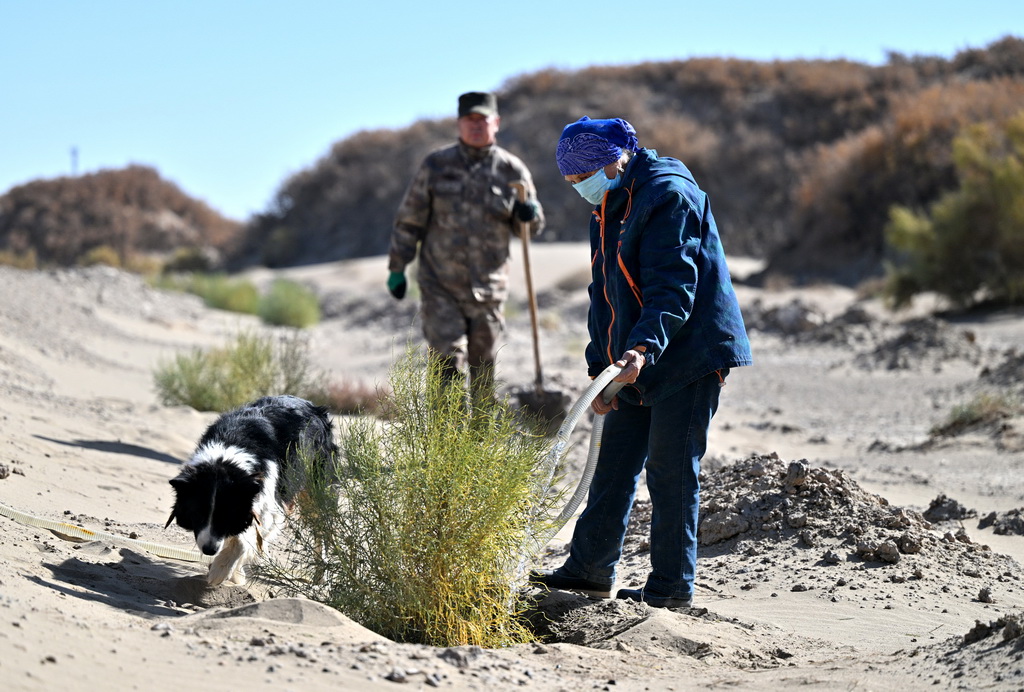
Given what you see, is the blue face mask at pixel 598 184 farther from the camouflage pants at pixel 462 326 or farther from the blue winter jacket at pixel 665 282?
the camouflage pants at pixel 462 326

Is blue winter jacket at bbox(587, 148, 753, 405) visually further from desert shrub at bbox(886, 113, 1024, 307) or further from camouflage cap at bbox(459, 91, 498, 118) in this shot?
desert shrub at bbox(886, 113, 1024, 307)

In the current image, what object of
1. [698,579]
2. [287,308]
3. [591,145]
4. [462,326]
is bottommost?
[698,579]

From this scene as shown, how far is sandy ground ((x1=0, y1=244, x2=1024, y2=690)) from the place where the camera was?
3.50 metres

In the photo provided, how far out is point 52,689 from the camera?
3.03 m

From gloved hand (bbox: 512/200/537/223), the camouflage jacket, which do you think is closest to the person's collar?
the camouflage jacket

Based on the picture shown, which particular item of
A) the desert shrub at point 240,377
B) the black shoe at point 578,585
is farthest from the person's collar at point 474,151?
the black shoe at point 578,585

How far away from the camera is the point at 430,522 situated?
13.2 feet

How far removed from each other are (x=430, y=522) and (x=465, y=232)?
3.70 m

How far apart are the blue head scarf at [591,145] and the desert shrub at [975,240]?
48.3 ft

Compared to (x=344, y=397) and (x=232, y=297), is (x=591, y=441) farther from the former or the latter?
(x=232, y=297)

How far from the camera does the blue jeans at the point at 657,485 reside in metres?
4.23

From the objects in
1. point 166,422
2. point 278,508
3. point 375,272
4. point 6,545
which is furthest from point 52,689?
point 375,272

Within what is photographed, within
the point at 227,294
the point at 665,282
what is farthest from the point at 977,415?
the point at 227,294

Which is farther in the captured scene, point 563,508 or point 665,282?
point 563,508
